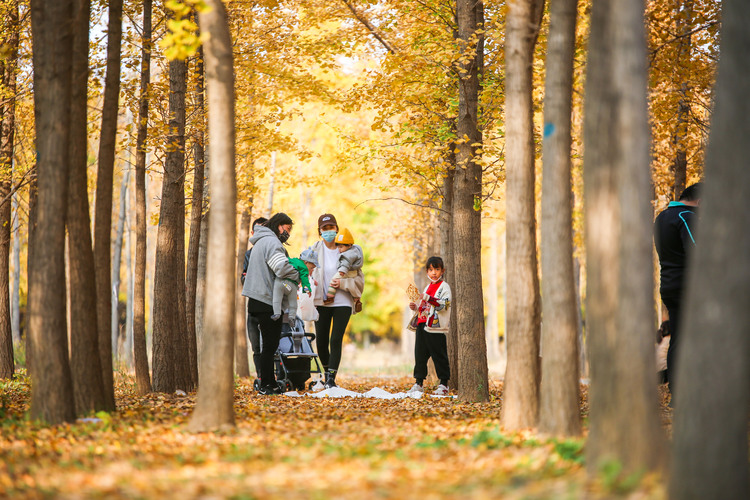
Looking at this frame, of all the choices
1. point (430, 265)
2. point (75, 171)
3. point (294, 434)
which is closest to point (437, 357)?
point (430, 265)

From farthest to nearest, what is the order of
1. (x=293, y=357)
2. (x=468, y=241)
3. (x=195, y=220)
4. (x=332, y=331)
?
(x=195, y=220) < (x=293, y=357) < (x=332, y=331) < (x=468, y=241)

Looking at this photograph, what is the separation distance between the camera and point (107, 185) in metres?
8.09

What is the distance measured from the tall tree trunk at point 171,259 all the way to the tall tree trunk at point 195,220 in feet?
3.19

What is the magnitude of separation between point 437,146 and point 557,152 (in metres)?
6.01

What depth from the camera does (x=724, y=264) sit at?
3.72 m

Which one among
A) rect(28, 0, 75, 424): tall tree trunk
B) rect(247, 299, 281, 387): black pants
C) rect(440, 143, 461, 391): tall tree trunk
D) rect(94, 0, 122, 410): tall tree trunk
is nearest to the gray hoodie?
rect(247, 299, 281, 387): black pants

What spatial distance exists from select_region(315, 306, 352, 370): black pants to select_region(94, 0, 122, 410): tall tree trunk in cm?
378

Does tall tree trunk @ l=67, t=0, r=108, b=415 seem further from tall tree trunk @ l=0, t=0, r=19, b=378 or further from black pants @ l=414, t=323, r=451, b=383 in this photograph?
tall tree trunk @ l=0, t=0, r=19, b=378

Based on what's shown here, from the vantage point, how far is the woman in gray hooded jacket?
10.5 metres

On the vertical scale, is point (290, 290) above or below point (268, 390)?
above

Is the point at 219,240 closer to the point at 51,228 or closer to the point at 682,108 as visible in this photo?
the point at 51,228

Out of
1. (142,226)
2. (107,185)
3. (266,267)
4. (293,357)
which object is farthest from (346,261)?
(107,185)

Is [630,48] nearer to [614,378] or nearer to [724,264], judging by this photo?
[724,264]

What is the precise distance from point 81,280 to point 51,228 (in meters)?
0.77
